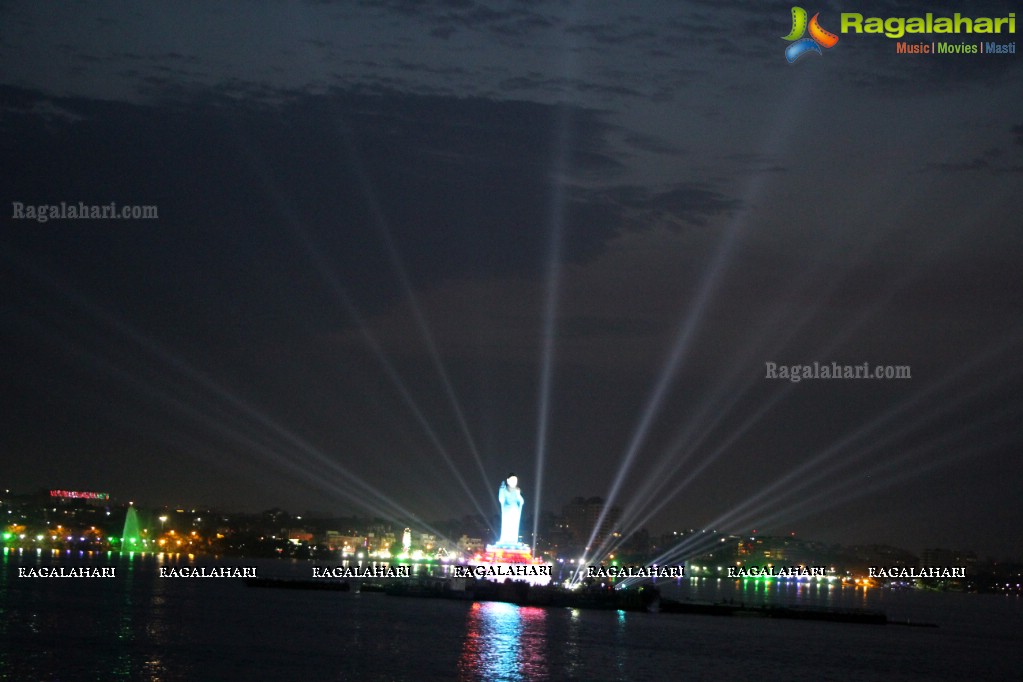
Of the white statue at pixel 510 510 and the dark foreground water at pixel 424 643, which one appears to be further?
the white statue at pixel 510 510

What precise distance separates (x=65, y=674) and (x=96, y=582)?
242 feet

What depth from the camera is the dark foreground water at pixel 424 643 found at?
49.2 meters

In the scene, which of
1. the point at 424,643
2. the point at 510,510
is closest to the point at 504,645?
the point at 424,643

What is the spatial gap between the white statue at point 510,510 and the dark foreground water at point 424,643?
6.29 metres

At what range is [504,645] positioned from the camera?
2375 inches

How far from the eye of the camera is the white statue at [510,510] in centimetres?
9931

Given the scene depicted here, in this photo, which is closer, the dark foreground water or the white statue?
the dark foreground water

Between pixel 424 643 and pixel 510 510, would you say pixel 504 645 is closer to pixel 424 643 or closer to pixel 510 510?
pixel 424 643

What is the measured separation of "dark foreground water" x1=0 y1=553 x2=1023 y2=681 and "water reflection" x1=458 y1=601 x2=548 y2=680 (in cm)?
9

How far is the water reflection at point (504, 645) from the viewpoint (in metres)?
49.8

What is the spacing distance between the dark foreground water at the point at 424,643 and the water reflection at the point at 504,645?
0.09 meters

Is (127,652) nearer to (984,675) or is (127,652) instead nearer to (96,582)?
(984,675)

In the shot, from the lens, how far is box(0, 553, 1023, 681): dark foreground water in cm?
4916

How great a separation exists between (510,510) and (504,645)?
38958mm
